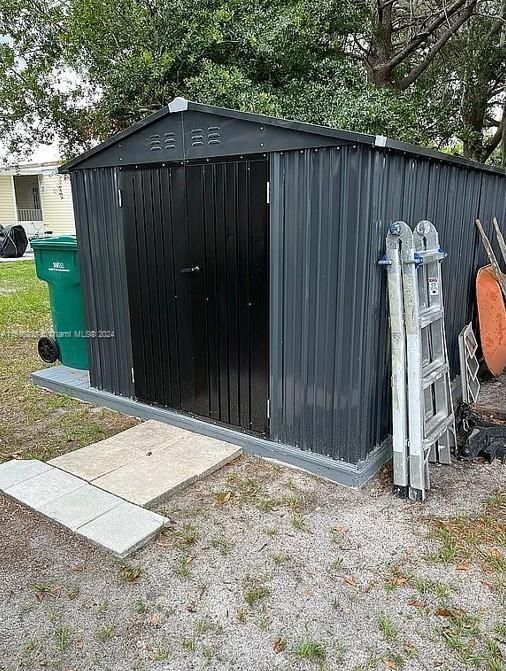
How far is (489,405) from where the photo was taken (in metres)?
4.12

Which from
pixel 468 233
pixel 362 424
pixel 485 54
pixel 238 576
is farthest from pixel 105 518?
pixel 485 54

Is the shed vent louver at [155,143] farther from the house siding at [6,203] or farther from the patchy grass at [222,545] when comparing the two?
the house siding at [6,203]

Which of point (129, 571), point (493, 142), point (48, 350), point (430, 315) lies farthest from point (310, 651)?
point (493, 142)

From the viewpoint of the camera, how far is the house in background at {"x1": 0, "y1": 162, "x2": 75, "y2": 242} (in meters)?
20.3

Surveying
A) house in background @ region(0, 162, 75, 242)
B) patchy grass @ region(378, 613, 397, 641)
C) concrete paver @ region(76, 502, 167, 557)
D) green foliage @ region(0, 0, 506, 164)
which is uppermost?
green foliage @ region(0, 0, 506, 164)

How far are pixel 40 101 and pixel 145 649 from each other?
9164 millimetres

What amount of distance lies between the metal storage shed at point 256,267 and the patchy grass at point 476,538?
55 centimetres

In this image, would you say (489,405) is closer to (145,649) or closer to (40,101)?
(145,649)

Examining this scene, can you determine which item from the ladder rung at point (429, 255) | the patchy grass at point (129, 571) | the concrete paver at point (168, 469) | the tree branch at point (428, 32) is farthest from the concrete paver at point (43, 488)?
the tree branch at point (428, 32)

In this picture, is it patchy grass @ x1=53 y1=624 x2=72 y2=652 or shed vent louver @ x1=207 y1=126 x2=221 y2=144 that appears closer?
patchy grass @ x1=53 y1=624 x2=72 y2=652

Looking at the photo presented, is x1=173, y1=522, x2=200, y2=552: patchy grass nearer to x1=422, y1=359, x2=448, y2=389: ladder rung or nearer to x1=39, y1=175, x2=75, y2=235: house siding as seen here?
x1=422, y1=359, x2=448, y2=389: ladder rung

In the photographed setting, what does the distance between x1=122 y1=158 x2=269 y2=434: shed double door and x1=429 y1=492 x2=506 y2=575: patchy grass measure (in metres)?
1.22

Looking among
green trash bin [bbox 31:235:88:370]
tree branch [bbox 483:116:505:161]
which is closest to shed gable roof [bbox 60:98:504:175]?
green trash bin [bbox 31:235:88:370]

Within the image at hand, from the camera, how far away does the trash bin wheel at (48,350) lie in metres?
4.84
